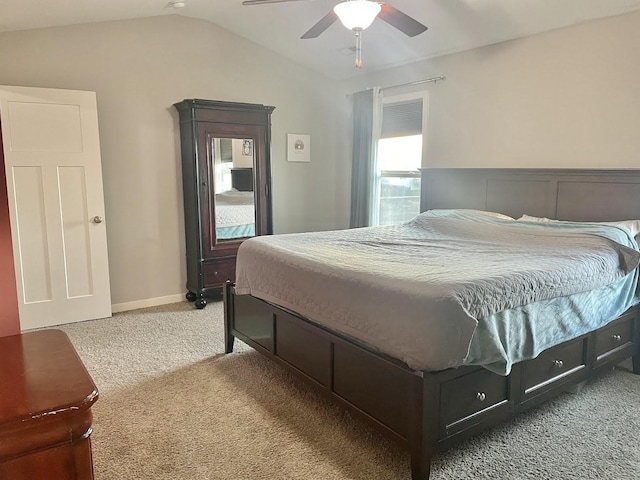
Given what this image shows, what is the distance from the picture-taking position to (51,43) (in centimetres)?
394

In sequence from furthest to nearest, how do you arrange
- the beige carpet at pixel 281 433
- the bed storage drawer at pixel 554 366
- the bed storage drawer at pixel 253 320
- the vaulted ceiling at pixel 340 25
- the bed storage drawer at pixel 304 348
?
the vaulted ceiling at pixel 340 25 < the bed storage drawer at pixel 253 320 < the bed storage drawer at pixel 304 348 < the bed storage drawer at pixel 554 366 < the beige carpet at pixel 281 433

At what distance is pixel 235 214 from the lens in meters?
4.73

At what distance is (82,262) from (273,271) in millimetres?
2133

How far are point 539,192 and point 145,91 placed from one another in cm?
355

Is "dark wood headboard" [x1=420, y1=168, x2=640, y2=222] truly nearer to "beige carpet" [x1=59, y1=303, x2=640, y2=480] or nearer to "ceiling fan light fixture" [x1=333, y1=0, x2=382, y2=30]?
"beige carpet" [x1=59, y1=303, x2=640, y2=480]

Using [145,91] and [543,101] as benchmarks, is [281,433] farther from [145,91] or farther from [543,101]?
[145,91]

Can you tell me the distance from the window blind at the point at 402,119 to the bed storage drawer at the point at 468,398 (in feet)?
10.3

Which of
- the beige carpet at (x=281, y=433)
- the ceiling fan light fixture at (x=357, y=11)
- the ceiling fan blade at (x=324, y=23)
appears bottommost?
the beige carpet at (x=281, y=433)

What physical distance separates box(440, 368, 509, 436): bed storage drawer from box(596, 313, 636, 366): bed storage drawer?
931 mm

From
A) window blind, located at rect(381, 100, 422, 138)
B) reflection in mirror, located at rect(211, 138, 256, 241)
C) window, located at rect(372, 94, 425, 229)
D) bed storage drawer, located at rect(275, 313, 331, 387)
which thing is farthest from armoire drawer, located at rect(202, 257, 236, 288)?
window blind, located at rect(381, 100, 422, 138)

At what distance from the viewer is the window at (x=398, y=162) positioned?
487cm

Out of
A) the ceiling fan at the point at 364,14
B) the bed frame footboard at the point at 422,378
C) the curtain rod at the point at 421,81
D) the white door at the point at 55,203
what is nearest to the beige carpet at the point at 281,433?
the bed frame footboard at the point at 422,378

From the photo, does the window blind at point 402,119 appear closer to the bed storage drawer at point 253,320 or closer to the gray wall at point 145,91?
the gray wall at point 145,91

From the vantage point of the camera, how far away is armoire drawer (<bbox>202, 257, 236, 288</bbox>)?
4570mm
